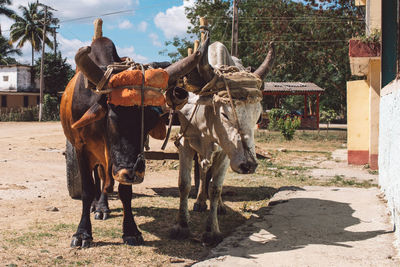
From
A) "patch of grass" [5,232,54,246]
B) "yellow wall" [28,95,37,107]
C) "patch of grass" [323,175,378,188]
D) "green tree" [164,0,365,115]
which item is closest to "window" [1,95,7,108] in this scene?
"yellow wall" [28,95,37,107]

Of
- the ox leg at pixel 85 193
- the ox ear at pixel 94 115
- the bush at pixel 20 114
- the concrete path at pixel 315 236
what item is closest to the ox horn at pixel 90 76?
the ox ear at pixel 94 115

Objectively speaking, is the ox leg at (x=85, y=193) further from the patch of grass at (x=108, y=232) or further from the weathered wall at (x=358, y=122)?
the weathered wall at (x=358, y=122)

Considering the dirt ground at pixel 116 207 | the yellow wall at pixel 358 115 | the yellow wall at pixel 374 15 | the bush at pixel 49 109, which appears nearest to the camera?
the dirt ground at pixel 116 207

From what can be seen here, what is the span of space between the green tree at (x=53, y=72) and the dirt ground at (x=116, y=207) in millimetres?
28791

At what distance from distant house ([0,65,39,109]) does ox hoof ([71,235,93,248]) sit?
38.8 m

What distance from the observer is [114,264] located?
3.82 metres

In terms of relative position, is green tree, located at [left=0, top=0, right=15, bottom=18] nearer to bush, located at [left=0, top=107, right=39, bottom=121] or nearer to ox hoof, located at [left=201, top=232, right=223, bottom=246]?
bush, located at [left=0, top=107, right=39, bottom=121]

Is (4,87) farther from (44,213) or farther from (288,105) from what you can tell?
(44,213)

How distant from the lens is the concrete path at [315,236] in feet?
12.3

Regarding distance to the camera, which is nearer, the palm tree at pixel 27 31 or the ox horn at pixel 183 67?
the ox horn at pixel 183 67

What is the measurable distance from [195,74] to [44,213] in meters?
3.03

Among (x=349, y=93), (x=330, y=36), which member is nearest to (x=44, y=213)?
(x=349, y=93)

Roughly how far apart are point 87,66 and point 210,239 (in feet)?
7.47

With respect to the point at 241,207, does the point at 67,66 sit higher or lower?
higher
